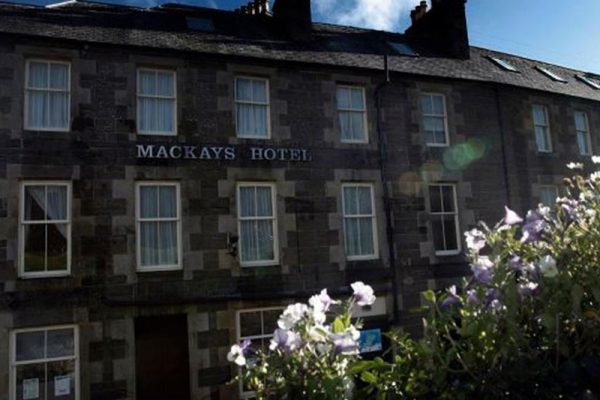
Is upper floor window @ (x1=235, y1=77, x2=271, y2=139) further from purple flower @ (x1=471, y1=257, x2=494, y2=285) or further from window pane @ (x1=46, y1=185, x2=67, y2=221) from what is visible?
purple flower @ (x1=471, y1=257, x2=494, y2=285)

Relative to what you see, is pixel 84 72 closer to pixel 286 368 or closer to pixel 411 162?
pixel 411 162

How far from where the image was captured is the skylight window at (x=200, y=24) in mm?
13172

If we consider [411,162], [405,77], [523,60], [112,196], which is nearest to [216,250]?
[112,196]

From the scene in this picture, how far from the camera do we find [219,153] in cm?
1127

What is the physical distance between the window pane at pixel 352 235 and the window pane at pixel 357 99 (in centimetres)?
293

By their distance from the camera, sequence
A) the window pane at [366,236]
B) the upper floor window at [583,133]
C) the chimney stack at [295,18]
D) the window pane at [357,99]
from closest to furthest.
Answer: the window pane at [366,236] < the window pane at [357,99] < the chimney stack at [295,18] < the upper floor window at [583,133]

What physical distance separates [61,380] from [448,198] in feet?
32.4

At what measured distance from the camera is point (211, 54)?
11.5 m

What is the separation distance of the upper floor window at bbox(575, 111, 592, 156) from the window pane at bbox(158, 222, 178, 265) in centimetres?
1286

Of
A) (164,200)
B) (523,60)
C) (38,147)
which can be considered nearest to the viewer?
(38,147)

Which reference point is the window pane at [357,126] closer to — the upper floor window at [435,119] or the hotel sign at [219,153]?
the hotel sign at [219,153]

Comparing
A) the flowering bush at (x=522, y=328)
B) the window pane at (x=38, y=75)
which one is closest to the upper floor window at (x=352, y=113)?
the window pane at (x=38, y=75)

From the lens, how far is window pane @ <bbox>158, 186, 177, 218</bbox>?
1080 cm

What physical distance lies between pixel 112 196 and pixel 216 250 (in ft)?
7.80
